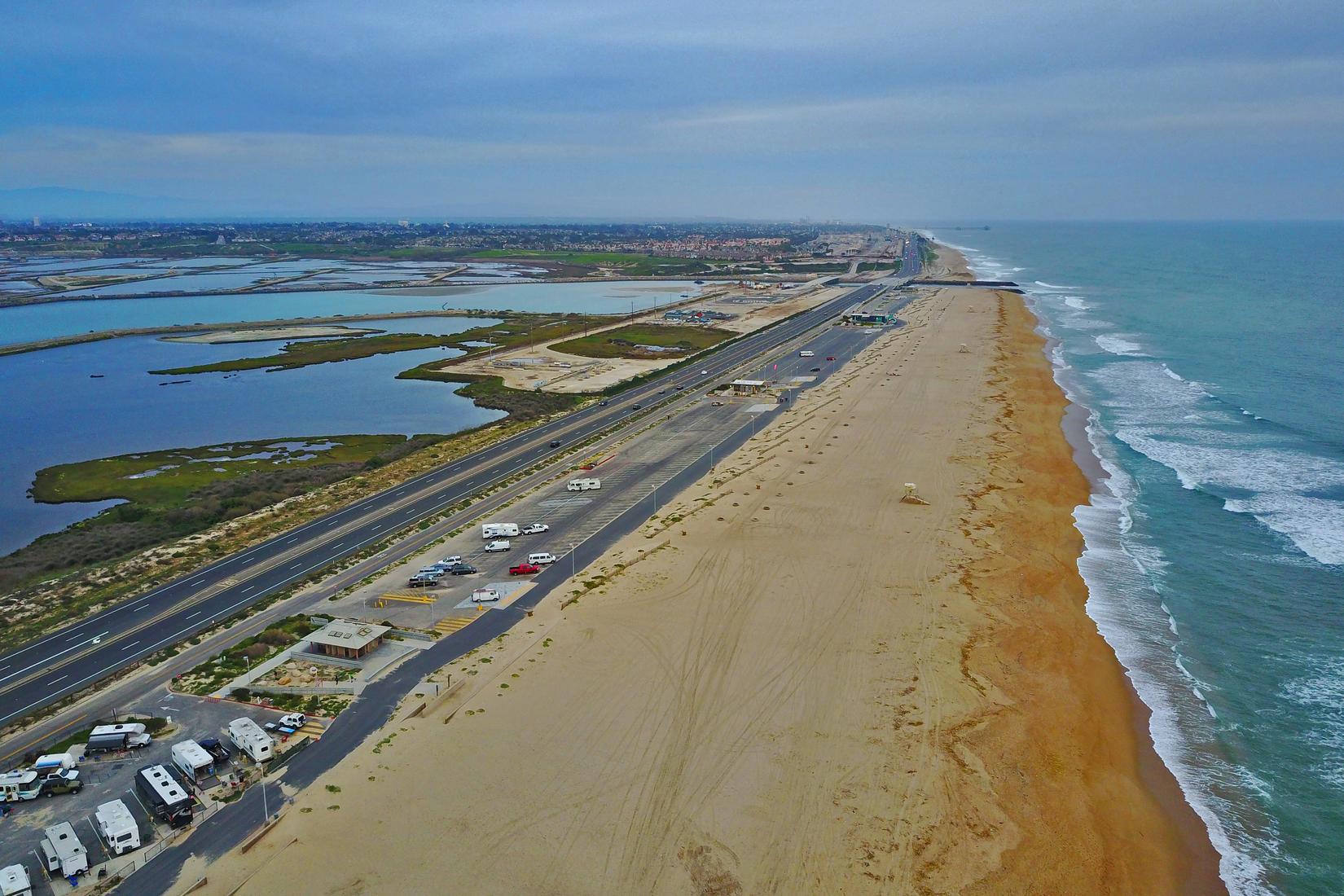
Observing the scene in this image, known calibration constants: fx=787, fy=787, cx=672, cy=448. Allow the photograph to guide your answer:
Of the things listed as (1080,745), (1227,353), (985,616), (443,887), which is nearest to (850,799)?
(1080,745)

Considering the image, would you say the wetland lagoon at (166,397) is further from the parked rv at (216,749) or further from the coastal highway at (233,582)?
the parked rv at (216,749)

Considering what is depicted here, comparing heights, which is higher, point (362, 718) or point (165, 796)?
point (165, 796)

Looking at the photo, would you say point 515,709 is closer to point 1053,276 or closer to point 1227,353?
point 1227,353

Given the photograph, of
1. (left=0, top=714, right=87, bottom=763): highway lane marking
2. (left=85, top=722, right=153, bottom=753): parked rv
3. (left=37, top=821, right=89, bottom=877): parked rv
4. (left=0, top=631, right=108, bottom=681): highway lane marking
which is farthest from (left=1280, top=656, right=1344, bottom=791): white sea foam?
(left=0, top=631, right=108, bottom=681): highway lane marking

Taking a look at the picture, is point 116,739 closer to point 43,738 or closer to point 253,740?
point 43,738

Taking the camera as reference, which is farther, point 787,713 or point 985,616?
point 985,616

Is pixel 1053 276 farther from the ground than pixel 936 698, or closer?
farther from the ground

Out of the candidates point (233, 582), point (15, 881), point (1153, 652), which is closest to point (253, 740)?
point (15, 881)
